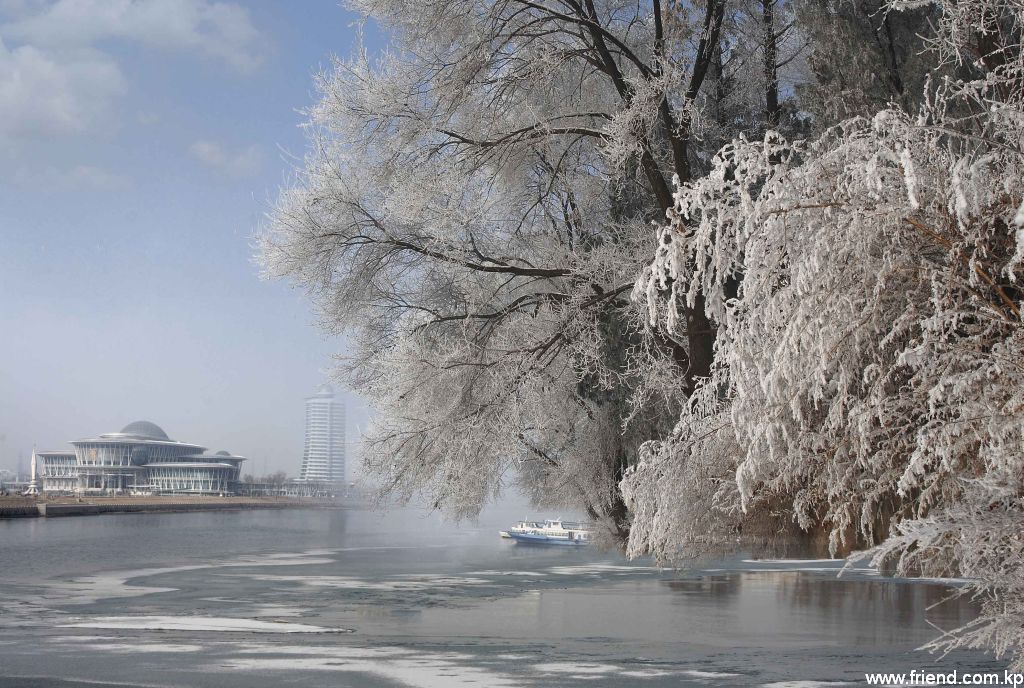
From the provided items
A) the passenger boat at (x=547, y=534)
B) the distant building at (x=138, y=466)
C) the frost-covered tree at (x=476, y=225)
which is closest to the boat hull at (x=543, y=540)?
the passenger boat at (x=547, y=534)

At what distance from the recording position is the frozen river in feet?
27.8

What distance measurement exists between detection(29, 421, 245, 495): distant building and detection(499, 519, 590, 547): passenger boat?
87.4 m

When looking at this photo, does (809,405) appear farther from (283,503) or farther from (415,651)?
(283,503)

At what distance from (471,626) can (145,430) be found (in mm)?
132208

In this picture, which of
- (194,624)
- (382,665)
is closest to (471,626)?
(194,624)

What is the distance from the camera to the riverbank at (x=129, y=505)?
70369 mm

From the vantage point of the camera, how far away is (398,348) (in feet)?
43.8

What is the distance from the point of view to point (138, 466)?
130m

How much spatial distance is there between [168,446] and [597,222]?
126 meters

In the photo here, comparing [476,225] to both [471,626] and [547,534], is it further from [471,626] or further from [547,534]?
[547,534]

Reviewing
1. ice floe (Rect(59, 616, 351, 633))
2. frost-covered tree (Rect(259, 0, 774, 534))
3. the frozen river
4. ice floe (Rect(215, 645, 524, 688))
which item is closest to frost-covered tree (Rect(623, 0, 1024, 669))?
the frozen river

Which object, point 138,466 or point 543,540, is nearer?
point 543,540

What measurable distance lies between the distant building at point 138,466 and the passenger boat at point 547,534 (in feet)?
287

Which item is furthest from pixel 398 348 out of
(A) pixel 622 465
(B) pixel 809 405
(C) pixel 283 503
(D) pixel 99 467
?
(D) pixel 99 467
